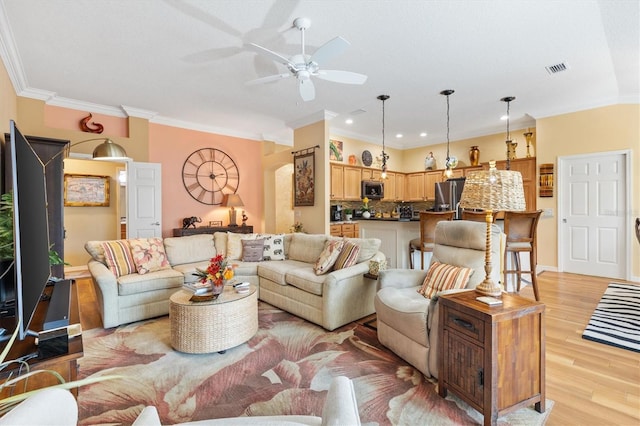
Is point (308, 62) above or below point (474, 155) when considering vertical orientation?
above

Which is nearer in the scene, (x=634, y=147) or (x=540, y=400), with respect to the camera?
(x=540, y=400)

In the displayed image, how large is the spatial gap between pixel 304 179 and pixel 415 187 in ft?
11.9

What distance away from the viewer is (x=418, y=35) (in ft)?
9.35

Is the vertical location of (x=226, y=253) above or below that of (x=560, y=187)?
below

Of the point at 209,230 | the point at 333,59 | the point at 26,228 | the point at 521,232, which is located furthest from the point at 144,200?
the point at 521,232

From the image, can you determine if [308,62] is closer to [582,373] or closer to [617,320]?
[582,373]

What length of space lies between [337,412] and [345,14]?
9.38 feet

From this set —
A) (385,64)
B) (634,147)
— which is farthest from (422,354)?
(634,147)

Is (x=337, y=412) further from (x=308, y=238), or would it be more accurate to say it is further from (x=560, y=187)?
(x=560, y=187)

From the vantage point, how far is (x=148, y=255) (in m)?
3.63

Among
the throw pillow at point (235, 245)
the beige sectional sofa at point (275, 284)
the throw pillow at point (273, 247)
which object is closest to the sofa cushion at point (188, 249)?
the beige sectional sofa at point (275, 284)

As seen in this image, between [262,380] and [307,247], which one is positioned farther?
[307,247]

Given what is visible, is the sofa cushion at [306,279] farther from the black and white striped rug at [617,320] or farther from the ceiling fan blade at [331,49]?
the black and white striped rug at [617,320]

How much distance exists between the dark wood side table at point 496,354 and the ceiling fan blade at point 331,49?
2024mm
